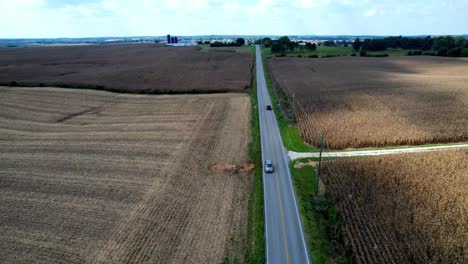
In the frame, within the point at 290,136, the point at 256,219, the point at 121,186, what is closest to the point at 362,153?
the point at 290,136

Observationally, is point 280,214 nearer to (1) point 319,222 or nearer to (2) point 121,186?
(1) point 319,222

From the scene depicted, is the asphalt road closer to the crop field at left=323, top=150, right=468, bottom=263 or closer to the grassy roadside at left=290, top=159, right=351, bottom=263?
the grassy roadside at left=290, top=159, right=351, bottom=263

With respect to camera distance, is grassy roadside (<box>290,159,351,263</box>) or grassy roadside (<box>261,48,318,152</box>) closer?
grassy roadside (<box>290,159,351,263</box>)

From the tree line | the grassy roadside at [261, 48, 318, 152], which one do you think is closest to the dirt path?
the grassy roadside at [261, 48, 318, 152]

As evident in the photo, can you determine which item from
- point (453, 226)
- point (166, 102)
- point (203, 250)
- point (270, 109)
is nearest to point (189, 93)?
point (166, 102)

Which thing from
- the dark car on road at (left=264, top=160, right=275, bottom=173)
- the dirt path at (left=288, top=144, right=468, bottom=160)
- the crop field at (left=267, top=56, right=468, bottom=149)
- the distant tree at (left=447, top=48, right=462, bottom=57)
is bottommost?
the dark car on road at (left=264, top=160, right=275, bottom=173)

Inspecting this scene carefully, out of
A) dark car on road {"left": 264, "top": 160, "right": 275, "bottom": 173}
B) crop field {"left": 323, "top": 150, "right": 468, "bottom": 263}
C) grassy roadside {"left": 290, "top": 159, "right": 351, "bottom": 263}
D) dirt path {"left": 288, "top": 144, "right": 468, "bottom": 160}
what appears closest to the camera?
crop field {"left": 323, "top": 150, "right": 468, "bottom": 263}
